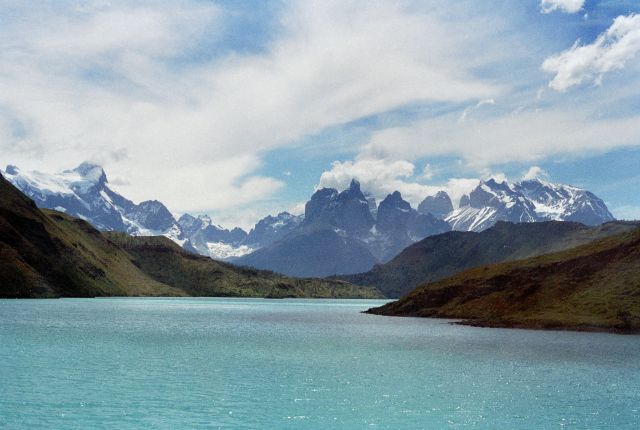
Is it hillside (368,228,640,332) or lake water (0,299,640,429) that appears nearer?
lake water (0,299,640,429)

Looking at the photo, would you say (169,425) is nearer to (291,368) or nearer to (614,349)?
(291,368)

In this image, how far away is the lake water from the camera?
4709 centimetres

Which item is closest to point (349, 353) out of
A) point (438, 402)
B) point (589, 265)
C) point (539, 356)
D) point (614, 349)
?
point (539, 356)

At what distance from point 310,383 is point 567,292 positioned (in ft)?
408

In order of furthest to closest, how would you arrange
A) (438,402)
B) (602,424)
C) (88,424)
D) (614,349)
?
(614,349) < (438,402) < (602,424) < (88,424)

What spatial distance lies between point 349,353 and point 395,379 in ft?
85.1

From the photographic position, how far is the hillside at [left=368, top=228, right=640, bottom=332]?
469 ft

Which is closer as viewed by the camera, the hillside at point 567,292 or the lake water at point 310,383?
the lake water at point 310,383

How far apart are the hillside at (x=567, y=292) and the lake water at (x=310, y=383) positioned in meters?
34.2

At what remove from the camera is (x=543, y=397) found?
57.6 meters

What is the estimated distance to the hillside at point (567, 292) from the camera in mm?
142850

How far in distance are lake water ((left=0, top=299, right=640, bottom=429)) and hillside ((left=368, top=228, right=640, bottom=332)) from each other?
34195mm

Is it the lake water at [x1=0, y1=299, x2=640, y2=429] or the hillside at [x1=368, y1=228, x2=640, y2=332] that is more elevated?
the hillside at [x1=368, y1=228, x2=640, y2=332]

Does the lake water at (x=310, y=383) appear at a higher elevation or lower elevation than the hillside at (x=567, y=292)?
lower
